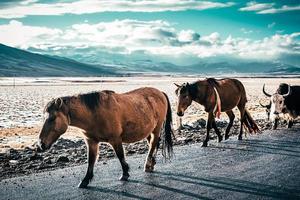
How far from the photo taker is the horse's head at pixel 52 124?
6.91m

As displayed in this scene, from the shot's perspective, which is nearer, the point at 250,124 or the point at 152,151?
the point at 152,151

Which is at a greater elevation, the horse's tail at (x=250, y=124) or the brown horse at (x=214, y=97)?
the brown horse at (x=214, y=97)

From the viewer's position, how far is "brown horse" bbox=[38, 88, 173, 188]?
700cm

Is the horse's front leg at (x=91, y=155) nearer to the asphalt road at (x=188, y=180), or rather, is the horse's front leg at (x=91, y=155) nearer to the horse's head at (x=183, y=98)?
the asphalt road at (x=188, y=180)

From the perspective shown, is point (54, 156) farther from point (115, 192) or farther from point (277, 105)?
point (277, 105)

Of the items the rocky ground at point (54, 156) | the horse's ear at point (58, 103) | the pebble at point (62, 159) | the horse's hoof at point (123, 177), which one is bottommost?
the rocky ground at point (54, 156)

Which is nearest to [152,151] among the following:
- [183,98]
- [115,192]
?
[115,192]

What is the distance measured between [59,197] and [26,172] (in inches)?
88.1

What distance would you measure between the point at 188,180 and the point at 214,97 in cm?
535

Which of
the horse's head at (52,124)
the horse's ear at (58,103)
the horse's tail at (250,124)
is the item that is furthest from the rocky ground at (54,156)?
the horse's ear at (58,103)

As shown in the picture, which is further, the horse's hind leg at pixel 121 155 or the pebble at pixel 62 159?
the pebble at pixel 62 159

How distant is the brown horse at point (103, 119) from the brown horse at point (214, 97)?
3.33 meters

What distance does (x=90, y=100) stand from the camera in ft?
24.5

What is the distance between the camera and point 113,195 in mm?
6504
